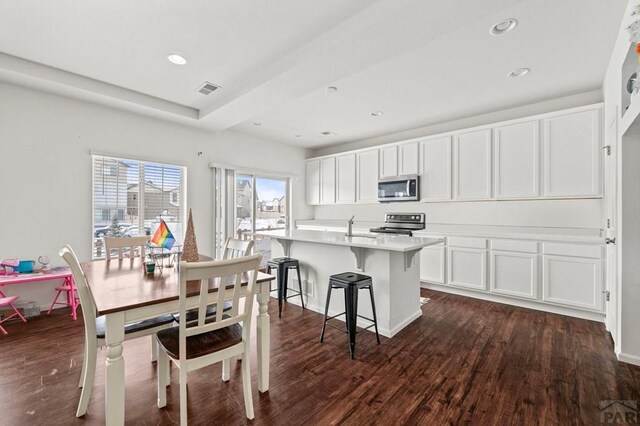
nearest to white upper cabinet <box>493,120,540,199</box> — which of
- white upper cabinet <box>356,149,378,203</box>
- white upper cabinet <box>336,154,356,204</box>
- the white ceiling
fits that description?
the white ceiling

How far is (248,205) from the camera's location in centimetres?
563

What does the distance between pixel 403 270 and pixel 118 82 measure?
3898 millimetres

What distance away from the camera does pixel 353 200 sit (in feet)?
19.4

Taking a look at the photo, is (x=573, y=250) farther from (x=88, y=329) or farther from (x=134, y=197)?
(x=134, y=197)

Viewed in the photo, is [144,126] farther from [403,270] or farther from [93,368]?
[403,270]

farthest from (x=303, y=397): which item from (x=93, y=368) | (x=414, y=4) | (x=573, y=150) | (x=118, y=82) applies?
(x=573, y=150)

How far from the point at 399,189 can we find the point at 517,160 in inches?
69.1

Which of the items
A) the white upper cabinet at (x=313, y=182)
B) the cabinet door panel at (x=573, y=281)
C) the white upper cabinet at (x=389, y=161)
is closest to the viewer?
the cabinet door panel at (x=573, y=281)

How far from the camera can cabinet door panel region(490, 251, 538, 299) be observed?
359cm

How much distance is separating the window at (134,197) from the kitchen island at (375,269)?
1.83 meters

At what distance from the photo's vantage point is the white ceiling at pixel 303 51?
2.15 metres

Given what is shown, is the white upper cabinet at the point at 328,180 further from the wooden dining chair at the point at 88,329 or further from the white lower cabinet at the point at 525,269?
the wooden dining chair at the point at 88,329

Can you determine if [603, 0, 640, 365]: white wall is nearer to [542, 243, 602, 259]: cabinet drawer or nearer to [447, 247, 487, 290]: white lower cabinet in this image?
[542, 243, 602, 259]: cabinet drawer

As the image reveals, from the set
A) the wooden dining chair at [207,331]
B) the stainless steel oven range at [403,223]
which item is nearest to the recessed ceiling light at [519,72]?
the stainless steel oven range at [403,223]
